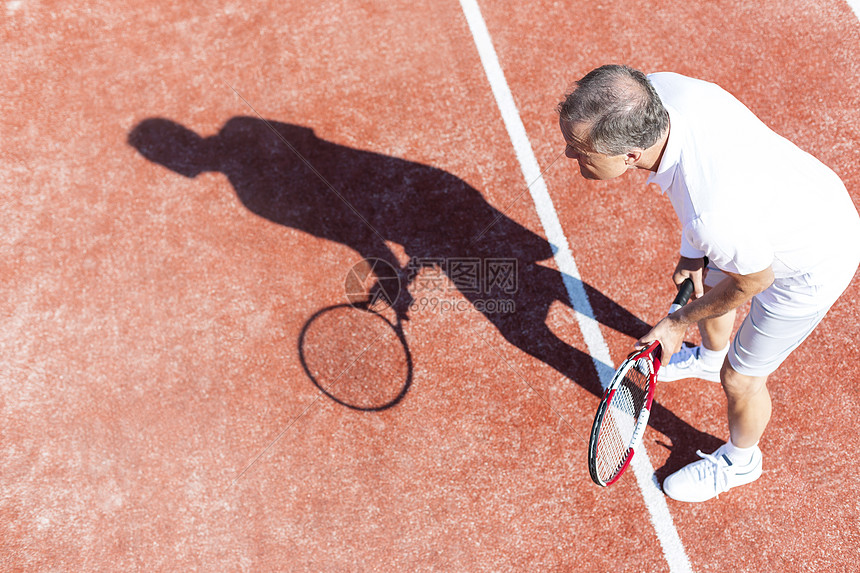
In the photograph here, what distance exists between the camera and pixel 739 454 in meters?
3.52

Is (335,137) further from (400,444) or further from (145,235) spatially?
(400,444)

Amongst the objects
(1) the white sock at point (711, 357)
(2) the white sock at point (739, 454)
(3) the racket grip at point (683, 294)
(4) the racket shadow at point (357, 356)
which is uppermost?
(3) the racket grip at point (683, 294)

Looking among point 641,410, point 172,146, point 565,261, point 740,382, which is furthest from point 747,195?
point 172,146

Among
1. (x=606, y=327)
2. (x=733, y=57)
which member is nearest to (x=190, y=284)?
(x=606, y=327)

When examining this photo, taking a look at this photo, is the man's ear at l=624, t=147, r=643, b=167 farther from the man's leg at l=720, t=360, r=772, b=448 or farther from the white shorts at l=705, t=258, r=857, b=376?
the man's leg at l=720, t=360, r=772, b=448

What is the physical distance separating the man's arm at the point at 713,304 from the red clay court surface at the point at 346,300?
3.65ft

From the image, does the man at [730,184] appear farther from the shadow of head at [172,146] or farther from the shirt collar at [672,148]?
the shadow of head at [172,146]

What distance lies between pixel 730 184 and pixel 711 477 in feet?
6.56

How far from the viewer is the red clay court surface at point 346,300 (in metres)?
3.71

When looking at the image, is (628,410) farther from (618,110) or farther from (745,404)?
(618,110)

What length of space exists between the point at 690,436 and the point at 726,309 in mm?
1423

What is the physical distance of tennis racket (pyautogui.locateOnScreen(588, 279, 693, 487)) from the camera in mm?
3152

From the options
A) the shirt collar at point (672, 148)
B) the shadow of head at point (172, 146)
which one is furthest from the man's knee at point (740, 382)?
the shadow of head at point (172, 146)

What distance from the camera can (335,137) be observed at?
483cm
